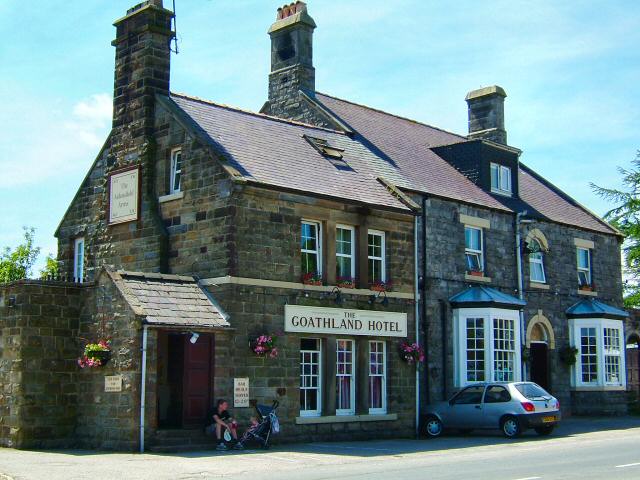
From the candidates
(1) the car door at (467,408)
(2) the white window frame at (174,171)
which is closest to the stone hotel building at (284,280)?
(2) the white window frame at (174,171)

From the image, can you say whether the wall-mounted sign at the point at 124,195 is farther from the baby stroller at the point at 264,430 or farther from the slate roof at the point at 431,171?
the slate roof at the point at 431,171

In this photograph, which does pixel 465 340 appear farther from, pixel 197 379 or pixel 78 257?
pixel 78 257

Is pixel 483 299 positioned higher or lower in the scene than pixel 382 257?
lower

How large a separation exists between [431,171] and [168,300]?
40.0ft

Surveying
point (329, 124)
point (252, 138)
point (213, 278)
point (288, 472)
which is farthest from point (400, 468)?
point (329, 124)

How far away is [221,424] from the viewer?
19891mm

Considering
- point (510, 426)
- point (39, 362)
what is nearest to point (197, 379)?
point (39, 362)

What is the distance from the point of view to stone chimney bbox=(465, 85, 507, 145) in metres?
37.0

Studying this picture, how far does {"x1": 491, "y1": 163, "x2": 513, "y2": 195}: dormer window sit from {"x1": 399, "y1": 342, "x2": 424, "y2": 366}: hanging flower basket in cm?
874

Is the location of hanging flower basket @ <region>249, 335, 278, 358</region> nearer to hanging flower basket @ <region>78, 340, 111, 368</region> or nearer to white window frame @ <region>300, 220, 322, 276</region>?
white window frame @ <region>300, 220, 322, 276</region>

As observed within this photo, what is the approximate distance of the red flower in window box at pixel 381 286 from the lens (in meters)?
24.1

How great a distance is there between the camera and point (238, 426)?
2058 cm

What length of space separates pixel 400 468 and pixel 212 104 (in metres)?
13.5

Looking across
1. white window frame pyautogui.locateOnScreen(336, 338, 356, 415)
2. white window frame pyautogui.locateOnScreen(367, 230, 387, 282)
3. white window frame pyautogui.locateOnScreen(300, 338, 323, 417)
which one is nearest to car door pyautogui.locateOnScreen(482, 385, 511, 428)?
white window frame pyautogui.locateOnScreen(336, 338, 356, 415)
